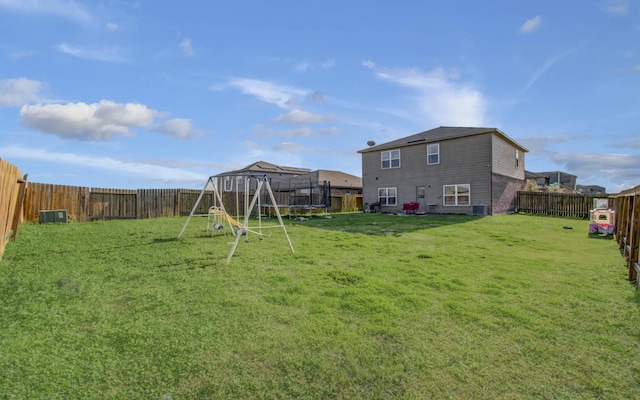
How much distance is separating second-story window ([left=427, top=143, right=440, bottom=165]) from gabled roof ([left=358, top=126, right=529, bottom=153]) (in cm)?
39

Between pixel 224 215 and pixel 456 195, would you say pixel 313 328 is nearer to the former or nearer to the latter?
pixel 224 215

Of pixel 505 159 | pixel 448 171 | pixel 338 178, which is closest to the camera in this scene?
pixel 448 171

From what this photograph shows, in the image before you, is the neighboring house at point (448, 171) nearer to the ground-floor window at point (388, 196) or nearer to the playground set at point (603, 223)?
the ground-floor window at point (388, 196)

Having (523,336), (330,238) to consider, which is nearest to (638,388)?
(523,336)

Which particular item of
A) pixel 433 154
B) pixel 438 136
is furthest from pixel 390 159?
pixel 438 136

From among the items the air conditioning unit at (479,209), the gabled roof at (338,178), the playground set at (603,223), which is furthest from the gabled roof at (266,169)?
the playground set at (603,223)

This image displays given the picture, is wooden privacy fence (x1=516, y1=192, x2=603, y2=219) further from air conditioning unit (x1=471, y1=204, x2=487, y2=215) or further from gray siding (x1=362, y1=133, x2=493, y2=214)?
air conditioning unit (x1=471, y1=204, x2=487, y2=215)

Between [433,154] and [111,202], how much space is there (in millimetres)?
19978

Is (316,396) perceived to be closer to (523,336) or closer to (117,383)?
(117,383)

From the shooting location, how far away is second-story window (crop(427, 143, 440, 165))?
2259 centimetres

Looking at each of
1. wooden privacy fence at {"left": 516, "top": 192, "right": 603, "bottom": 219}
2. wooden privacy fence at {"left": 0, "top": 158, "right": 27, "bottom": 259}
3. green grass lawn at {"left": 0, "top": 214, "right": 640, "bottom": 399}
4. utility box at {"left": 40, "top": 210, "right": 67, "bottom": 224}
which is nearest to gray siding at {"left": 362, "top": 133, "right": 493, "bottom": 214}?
wooden privacy fence at {"left": 516, "top": 192, "right": 603, "bottom": 219}

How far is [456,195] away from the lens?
2169cm

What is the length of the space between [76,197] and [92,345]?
51.5ft

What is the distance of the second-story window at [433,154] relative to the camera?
890 inches
